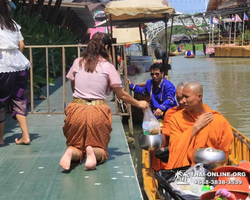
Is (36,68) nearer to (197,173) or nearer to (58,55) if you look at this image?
(58,55)

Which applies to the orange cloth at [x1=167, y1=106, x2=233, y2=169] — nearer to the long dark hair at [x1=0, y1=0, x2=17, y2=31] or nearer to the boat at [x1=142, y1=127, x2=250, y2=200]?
the boat at [x1=142, y1=127, x2=250, y2=200]

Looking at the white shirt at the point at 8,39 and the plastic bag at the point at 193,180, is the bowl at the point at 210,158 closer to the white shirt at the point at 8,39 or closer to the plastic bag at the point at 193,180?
the plastic bag at the point at 193,180

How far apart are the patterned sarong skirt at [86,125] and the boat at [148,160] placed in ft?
1.92

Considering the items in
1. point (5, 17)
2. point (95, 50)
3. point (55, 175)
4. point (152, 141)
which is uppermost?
point (5, 17)

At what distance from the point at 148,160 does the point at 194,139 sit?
860 mm

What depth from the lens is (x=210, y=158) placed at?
3418mm

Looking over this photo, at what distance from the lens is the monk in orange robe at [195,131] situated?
3834 millimetres

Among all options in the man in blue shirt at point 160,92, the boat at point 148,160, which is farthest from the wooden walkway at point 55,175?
the man in blue shirt at point 160,92

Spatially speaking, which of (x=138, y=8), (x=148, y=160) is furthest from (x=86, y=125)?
(x=138, y=8)

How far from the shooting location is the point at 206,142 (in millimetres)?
3846

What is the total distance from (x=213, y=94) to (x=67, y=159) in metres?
11.4

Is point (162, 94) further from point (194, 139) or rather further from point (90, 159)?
point (90, 159)

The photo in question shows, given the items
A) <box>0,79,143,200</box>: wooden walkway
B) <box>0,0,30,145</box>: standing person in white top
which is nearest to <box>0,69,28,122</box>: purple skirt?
<box>0,0,30,145</box>: standing person in white top

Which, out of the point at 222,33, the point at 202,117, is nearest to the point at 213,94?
the point at 202,117
